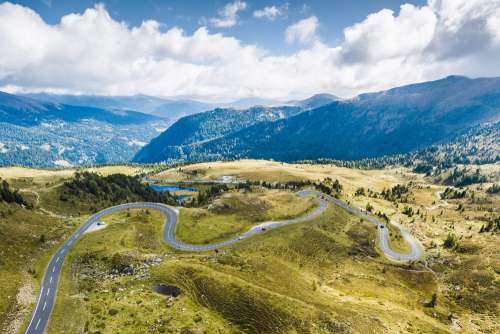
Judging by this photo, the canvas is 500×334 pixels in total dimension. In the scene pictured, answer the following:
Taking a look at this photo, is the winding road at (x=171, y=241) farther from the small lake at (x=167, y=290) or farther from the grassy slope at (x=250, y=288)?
the small lake at (x=167, y=290)

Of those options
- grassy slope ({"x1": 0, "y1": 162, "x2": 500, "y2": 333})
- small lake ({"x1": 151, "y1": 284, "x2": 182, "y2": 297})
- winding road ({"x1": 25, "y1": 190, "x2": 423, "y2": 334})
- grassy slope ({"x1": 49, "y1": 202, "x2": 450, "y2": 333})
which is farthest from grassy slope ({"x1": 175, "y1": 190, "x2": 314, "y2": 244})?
small lake ({"x1": 151, "y1": 284, "x2": 182, "y2": 297})

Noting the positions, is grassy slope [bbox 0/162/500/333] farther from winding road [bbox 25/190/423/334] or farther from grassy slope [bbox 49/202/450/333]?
winding road [bbox 25/190/423/334]

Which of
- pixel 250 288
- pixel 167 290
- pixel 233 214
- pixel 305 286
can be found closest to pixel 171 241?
pixel 233 214

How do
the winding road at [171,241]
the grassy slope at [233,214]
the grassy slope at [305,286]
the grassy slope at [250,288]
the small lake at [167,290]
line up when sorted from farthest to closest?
1. the grassy slope at [233,214]
2. the small lake at [167,290]
3. the winding road at [171,241]
4. the grassy slope at [305,286]
5. the grassy slope at [250,288]

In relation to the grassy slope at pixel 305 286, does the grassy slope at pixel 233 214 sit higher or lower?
higher

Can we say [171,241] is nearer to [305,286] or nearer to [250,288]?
[250,288]

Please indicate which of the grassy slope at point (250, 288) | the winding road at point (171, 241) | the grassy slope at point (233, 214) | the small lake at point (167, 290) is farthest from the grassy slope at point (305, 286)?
the grassy slope at point (233, 214)

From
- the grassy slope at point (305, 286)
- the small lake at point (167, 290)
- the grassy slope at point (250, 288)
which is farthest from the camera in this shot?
the small lake at point (167, 290)

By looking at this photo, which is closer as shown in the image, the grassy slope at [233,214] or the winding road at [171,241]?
the winding road at [171,241]
